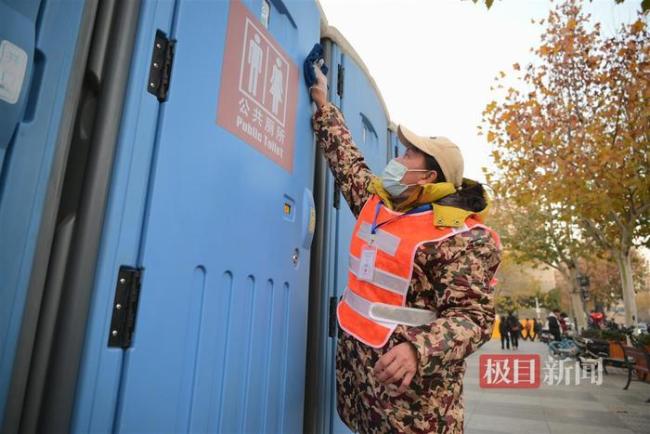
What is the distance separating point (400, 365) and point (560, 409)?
5.92 meters

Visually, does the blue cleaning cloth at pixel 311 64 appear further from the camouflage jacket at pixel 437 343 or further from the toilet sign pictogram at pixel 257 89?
the camouflage jacket at pixel 437 343

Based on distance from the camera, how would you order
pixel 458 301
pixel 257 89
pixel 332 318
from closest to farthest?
pixel 458 301, pixel 257 89, pixel 332 318

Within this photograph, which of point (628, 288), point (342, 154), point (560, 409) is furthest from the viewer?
point (628, 288)

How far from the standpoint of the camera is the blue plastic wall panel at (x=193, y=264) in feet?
2.97

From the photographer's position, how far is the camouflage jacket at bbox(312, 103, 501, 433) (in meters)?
1.27

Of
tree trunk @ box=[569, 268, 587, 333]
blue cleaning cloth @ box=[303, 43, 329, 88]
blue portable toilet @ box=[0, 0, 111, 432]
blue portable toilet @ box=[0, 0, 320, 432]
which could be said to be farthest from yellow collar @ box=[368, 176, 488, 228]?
tree trunk @ box=[569, 268, 587, 333]

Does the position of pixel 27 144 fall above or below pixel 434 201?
below

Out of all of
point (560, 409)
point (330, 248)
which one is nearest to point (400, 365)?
point (330, 248)

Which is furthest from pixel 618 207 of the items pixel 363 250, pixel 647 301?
pixel 647 301

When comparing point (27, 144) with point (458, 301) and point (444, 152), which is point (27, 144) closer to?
point (458, 301)

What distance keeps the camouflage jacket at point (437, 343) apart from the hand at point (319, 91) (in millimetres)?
873

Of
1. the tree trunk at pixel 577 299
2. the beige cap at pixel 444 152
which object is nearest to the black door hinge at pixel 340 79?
the beige cap at pixel 444 152

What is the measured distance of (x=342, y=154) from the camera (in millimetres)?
1802

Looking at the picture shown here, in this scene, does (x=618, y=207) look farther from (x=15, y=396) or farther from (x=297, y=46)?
(x=15, y=396)
